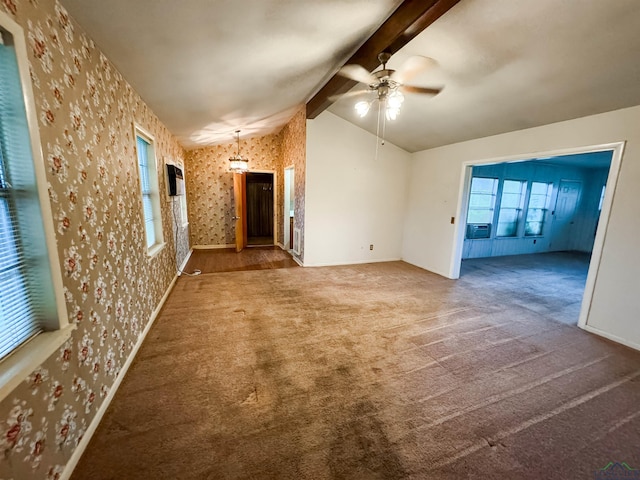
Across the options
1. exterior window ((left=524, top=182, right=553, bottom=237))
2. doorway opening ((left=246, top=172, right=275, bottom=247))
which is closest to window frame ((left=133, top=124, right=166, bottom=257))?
doorway opening ((left=246, top=172, right=275, bottom=247))

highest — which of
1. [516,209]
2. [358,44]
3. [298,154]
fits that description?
[358,44]

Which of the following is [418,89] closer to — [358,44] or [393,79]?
[393,79]

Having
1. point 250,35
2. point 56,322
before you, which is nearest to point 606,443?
point 56,322

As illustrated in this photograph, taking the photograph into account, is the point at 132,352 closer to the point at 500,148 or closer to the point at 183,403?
the point at 183,403

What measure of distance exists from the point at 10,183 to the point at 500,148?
16.1 ft

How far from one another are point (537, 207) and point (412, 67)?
21.9 feet

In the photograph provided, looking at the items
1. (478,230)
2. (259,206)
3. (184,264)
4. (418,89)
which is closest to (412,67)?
(418,89)

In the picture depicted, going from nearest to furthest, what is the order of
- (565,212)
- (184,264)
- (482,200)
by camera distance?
(184,264) < (482,200) < (565,212)

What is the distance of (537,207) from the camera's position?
6.81 metres

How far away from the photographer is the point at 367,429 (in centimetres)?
162

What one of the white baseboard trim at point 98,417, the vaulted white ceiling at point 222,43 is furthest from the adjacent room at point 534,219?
the white baseboard trim at point 98,417

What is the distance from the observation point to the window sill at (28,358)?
3.18 feet

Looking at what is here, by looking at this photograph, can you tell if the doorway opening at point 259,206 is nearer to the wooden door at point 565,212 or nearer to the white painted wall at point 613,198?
the white painted wall at point 613,198

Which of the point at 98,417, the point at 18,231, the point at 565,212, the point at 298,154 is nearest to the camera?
the point at 18,231
